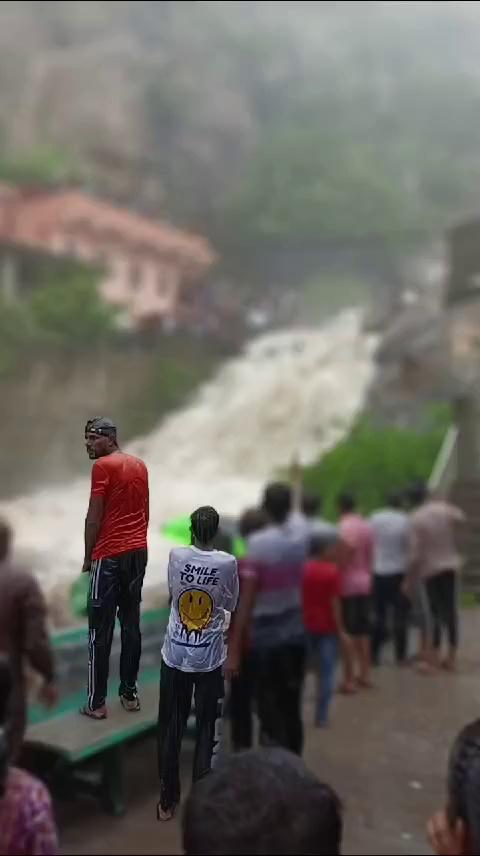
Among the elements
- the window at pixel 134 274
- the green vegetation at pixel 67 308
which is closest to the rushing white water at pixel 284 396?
the green vegetation at pixel 67 308

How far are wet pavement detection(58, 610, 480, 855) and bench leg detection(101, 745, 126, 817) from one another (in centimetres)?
8

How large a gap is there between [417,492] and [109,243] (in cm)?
1843

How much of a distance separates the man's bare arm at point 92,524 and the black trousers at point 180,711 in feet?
0.25

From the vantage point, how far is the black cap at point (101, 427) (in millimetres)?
532

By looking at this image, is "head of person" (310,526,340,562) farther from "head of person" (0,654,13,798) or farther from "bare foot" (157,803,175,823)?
"bare foot" (157,803,175,823)

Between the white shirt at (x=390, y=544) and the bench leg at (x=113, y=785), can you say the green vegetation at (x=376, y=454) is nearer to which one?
the bench leg at (x=113, y=785)

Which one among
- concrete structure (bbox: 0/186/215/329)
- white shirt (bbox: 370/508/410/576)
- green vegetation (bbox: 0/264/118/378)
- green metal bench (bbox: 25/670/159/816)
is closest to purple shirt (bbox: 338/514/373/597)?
white shirt (bbox: 370/508/410/576)

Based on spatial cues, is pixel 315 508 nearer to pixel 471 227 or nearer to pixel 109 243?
pixel 471 227

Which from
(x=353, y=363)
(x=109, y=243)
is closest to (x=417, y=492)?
(x=109, y=243)

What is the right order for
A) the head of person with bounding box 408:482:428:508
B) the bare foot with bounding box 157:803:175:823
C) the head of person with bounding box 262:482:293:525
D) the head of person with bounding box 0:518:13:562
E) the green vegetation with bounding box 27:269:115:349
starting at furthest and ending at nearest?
the green vegetation with bounding box 27:269:115:349
the head of person with bounding box 408:482:428:508
the head of person with bounding box 262:482:293:525
the head of person with bounding box 0:518:13:562
the bare foot with bounding box 157:803:175:823

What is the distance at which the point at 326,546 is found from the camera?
66.1 inches

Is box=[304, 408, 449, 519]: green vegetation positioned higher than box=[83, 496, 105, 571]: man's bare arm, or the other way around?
box=[304, 408, 449, 519]: green vegetation

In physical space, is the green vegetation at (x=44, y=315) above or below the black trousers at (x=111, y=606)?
above

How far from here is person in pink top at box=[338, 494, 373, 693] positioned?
173cm
